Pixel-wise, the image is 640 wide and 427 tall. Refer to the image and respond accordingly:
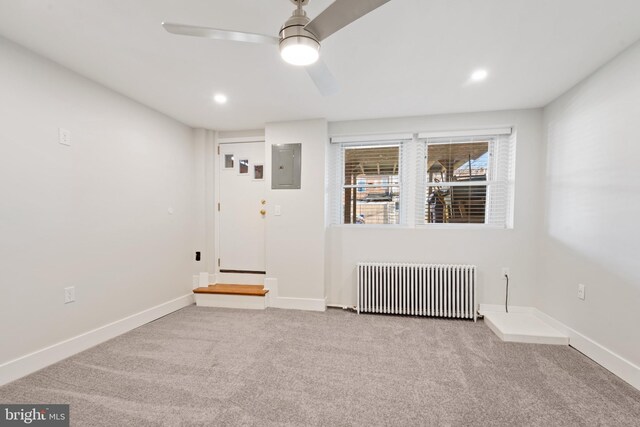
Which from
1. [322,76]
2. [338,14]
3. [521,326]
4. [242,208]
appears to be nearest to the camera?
[338,14]

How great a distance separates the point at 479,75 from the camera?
219 cm

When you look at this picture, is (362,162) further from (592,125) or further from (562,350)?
(562,350)

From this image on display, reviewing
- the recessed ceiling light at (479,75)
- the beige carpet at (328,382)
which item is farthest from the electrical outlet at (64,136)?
the recessed ceiling light at (479,75)

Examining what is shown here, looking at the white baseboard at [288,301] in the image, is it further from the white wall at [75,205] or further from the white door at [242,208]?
the white wall at [75,205]

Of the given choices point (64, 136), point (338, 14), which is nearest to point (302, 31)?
point (338, 14)

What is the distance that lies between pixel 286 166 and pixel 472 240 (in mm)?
2386

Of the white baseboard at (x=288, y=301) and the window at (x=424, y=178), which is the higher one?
the window at (x=424, y=178)

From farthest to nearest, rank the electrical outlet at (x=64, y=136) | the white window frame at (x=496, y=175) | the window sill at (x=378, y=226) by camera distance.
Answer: the window sill at (x=378, y=226)
the white window frame at (x=496, y=175)
the electrical outlet at (x=64, y=136)

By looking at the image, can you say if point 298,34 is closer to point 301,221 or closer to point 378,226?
point 301,221

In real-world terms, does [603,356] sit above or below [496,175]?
below

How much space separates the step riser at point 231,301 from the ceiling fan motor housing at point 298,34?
2.82 meters

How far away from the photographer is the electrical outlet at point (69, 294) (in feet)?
7.02

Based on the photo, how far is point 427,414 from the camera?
152 centimetres

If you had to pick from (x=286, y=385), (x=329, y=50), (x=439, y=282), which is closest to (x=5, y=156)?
(x=329, y=50)
